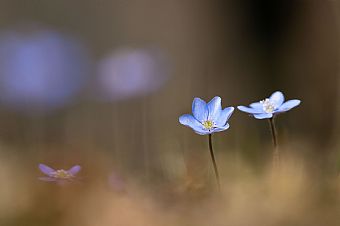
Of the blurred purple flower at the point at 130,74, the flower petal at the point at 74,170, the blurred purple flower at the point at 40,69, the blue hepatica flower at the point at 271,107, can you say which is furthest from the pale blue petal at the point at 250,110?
the blurred purple flower at the point at 130,74

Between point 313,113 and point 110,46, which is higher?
point 110,46

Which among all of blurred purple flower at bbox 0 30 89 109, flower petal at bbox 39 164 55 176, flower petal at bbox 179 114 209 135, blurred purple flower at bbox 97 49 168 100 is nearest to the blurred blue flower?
flower petal at bbox 39 164 55 176

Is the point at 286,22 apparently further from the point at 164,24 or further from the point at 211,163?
the point at 211,163

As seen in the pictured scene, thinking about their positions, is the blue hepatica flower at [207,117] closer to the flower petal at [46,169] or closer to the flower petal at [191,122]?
the flower petal at [191,122]

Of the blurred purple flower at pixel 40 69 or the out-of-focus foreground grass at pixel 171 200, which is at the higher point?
the blurred purple flower at pixel 40 69

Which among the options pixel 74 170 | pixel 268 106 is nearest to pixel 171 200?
pixel 74 170

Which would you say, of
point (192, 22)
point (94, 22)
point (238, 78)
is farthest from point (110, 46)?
point (238, 78)
